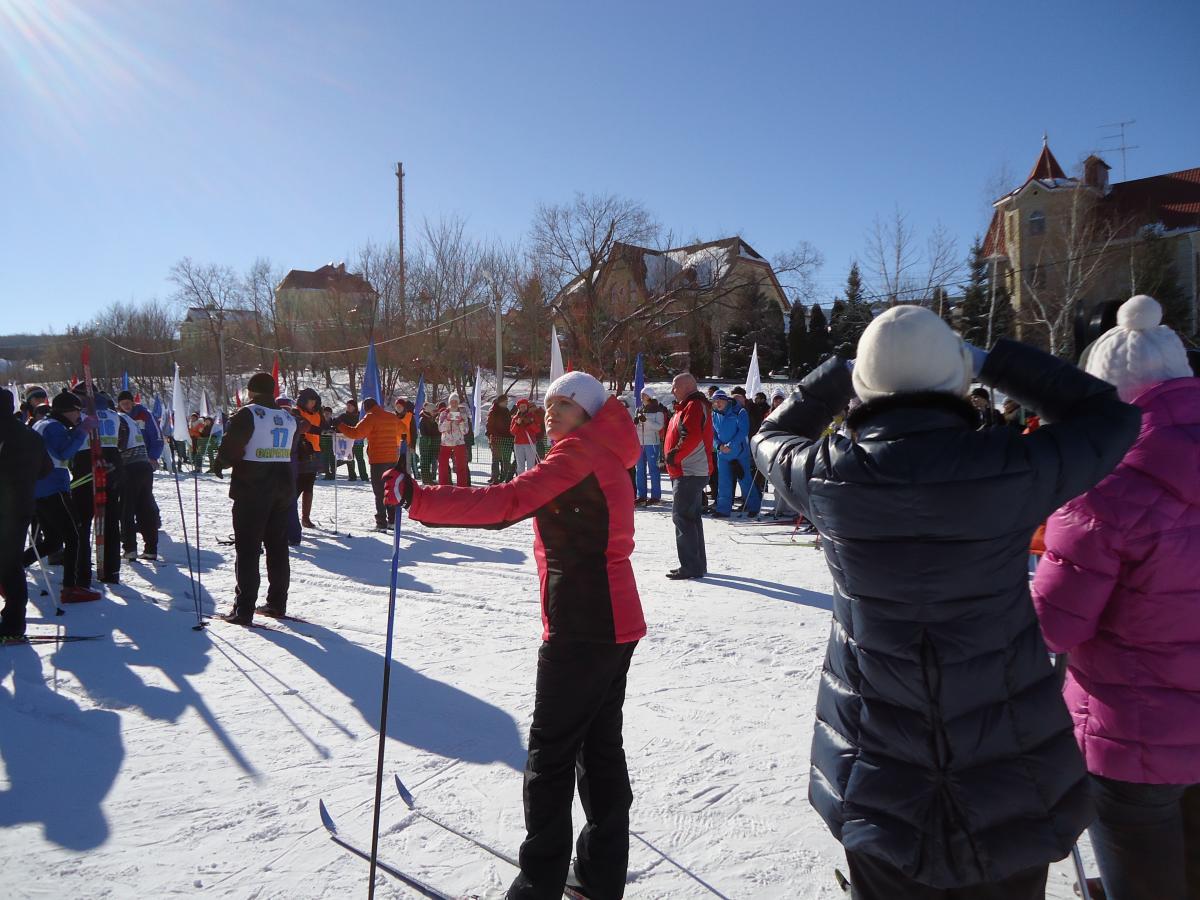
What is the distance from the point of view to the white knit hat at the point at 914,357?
63.1 inches

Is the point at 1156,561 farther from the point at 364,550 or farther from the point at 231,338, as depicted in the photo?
the point at 231,338

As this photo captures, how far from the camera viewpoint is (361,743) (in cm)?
405

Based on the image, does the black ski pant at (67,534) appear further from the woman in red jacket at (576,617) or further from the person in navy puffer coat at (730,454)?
the person in navy puffer coat at (730,454)

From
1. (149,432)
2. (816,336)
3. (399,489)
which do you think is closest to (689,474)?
(399,489)

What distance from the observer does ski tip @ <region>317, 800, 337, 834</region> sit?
Result: 3186 mm

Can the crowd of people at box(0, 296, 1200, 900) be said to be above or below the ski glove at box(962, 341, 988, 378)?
below

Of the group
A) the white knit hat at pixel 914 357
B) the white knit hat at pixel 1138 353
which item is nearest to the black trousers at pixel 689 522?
the white knit hat at pixel 1138 353

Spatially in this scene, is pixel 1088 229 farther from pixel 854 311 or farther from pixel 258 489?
pixel 258 489

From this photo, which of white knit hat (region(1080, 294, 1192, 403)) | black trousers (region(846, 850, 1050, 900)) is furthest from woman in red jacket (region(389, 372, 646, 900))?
white knit hat (region(1080, 294, 1192, 403))

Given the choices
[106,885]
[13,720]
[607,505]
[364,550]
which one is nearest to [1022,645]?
[607,505]

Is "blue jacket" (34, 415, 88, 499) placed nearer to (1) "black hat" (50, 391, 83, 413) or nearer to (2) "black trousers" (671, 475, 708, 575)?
(1) "black hat" (50, 391, 83, 413)

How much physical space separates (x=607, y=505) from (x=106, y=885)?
2380 millimetres

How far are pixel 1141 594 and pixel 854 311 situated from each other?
127ft

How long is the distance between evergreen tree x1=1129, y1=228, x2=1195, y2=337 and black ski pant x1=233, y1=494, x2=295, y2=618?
34.0m
